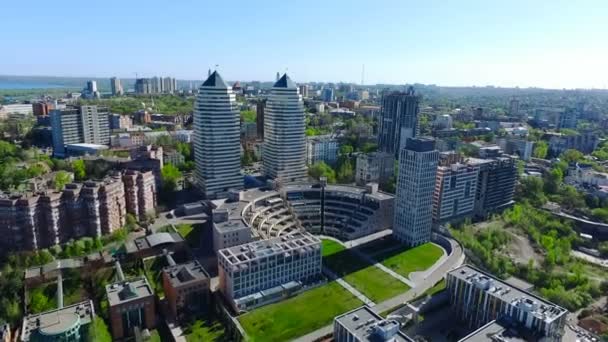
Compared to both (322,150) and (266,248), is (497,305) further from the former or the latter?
(322,150)

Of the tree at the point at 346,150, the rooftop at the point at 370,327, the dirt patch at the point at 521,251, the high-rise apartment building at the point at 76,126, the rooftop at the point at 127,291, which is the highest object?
the high-rise apartment building at the point at 76,126

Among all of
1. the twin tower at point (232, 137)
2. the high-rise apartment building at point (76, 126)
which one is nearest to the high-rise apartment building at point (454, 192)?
the twin tower at point (232, 137)

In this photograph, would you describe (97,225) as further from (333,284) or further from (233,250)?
(333,284)

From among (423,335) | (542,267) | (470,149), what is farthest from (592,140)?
(423,335)

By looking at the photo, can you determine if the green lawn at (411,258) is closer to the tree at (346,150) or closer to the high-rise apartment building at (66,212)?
the high-rise apartment building at (66,212)

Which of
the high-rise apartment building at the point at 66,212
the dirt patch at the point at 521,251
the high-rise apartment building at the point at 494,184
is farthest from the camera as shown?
the high-rise apartment building at the point at 494,184

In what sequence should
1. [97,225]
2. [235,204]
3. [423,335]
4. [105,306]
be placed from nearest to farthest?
[423,335] < [105,306] < [97,225] < [235,204]

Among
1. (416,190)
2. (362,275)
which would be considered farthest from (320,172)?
(362,275)

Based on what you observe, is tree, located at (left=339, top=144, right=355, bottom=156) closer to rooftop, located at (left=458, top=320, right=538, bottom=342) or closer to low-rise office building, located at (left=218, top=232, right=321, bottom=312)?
low-rise office building, located at (left=218, top=232, right=321, bottom=312)
